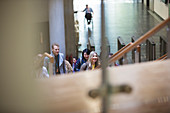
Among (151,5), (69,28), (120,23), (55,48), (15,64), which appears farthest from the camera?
(151,5)

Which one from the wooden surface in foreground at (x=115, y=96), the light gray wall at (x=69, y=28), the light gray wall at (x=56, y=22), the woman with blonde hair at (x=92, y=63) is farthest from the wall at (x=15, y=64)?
the light gray wall at (x=69, y=28)

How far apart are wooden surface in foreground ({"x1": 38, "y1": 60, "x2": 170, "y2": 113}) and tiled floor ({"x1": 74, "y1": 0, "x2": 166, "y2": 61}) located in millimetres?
6496

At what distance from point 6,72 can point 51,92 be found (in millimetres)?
473

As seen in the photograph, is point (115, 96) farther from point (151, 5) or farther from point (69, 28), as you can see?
point (151, 5)

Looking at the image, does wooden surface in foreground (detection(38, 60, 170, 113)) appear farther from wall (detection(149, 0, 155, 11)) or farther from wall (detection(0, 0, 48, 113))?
wall (detection(149, 0, 155, 11))

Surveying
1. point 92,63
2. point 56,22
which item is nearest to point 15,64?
point 92,63

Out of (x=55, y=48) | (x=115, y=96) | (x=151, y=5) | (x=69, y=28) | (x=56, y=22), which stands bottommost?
(x=115, y=96)

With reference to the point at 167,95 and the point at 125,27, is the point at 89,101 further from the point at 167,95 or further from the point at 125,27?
the point at 125,27

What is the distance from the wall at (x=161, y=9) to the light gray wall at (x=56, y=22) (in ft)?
21.5

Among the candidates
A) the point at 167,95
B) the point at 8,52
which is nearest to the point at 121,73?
the point at 167,95

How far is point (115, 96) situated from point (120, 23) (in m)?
11.7

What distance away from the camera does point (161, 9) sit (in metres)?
15.3

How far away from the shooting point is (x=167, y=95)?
3.38m

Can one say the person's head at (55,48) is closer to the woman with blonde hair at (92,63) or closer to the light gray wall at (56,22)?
the woman with blonde hair at (92,63)
